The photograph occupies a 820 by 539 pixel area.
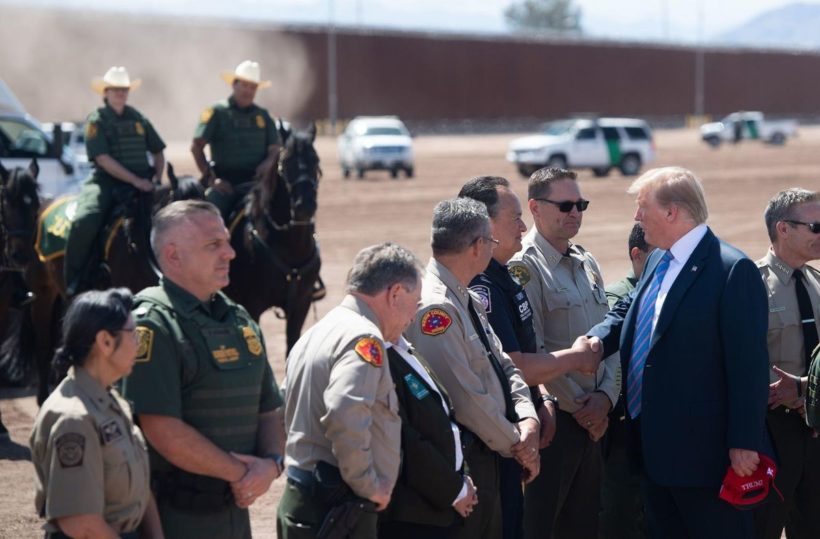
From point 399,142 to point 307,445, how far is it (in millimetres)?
34112

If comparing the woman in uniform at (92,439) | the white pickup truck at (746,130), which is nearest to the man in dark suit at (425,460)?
the woman in uniform at (92,439)

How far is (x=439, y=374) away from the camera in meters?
5.01

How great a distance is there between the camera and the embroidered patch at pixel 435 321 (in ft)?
16.3

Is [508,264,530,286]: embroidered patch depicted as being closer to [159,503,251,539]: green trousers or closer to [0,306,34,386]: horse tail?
[159,503,251,539]: green trousers

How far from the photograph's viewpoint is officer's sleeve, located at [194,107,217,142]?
1082 centimetres

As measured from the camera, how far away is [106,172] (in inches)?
421

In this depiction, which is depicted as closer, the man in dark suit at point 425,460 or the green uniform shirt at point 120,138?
the man in dark suit at point 425,460

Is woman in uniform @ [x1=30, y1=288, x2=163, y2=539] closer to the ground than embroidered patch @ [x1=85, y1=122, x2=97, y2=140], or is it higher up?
closer to the ground

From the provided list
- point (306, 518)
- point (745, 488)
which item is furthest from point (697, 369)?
point (306, 518)

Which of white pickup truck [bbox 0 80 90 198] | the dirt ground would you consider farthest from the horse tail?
white pickup truck [bbox 0 80 90 198]

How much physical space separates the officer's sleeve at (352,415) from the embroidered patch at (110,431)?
712 millimetres

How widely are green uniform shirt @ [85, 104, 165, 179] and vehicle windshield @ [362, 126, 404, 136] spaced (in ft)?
→ 92.6

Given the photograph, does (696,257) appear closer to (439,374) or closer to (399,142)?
(439,374)

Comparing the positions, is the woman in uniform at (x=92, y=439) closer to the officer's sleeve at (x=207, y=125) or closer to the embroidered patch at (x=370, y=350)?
the embroidered patch at (x=370, y=350)
